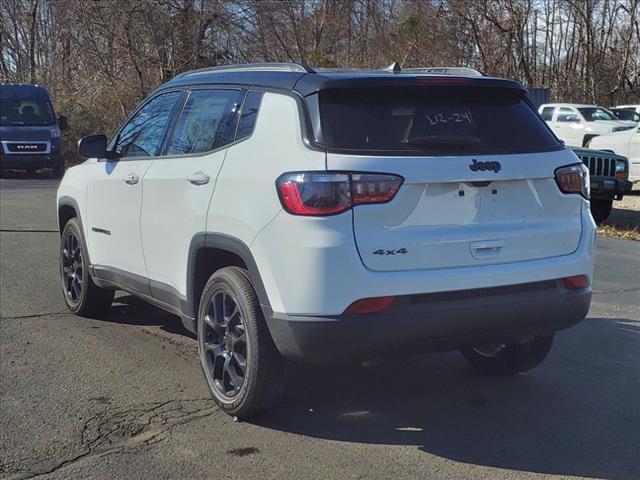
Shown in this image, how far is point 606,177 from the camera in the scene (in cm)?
1200

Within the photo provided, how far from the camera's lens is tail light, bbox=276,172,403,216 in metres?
3.75

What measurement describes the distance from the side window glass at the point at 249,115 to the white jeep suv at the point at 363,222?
0.6 inches

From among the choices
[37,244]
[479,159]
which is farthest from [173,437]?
[37,244]

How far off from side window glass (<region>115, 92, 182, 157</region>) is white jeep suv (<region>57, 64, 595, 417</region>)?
52cm

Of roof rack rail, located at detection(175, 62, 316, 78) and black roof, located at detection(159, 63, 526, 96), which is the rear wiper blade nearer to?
black roof, located at detection(159, 63, 526, 96)

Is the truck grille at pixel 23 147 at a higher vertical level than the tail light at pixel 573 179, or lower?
lower

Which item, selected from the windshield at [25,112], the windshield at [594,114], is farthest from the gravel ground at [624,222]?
the windshield at [25,112]

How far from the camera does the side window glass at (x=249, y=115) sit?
4.36 metres

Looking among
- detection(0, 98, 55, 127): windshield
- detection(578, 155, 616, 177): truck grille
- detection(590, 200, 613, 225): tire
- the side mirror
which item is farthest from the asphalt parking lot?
detection(0, 98, 55, 127): windshield

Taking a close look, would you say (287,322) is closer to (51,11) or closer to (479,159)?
(479,159)

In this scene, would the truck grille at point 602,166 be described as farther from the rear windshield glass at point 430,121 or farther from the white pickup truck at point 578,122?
the white pickup truck at point 578,122

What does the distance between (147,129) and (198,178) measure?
1.20 meters

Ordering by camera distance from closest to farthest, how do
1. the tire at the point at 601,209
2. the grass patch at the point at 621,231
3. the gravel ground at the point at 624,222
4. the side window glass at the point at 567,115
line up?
the grass patch at the point at 621,231
the gravel ground at the point at 624,222
the tire at the point at 601,209
the side window glass at the point at 567,115

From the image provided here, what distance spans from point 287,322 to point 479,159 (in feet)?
4.14
